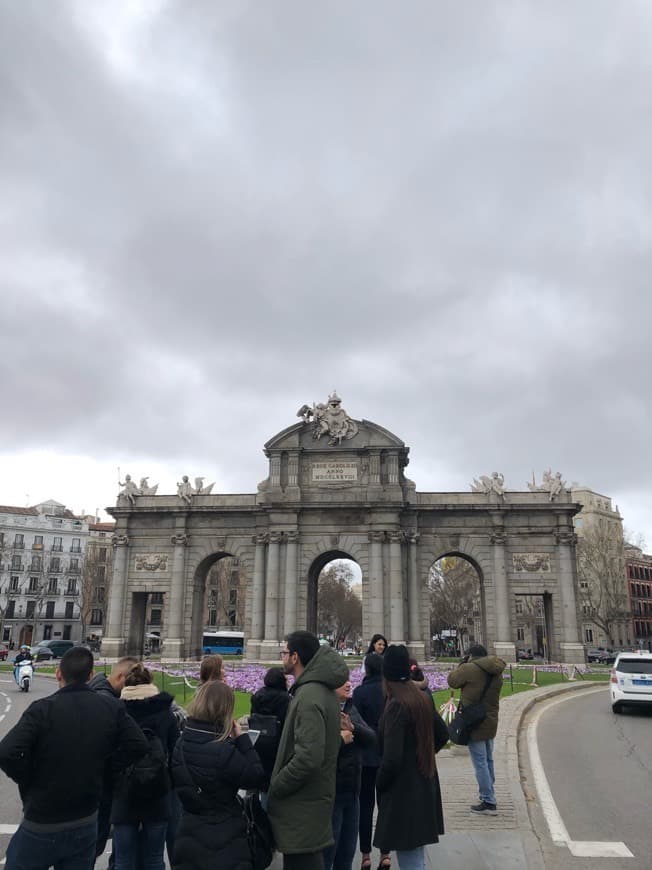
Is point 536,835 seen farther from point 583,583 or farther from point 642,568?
point 642,568

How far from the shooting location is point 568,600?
38.1m

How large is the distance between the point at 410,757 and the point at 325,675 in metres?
1.45

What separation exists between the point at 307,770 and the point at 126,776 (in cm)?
202

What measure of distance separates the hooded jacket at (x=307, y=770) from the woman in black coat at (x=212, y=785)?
0.86 feet

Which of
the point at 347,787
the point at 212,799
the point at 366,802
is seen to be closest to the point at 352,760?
the point at 347,787

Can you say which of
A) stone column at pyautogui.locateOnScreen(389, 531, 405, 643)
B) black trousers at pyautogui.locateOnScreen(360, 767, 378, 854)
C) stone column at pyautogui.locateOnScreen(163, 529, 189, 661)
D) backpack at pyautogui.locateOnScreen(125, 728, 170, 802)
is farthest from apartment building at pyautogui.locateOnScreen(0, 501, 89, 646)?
backpack at pyautogui.locateOnScreen(125, 728, 170, 802)

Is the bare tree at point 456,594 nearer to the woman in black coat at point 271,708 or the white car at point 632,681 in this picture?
the white car at point 632,681

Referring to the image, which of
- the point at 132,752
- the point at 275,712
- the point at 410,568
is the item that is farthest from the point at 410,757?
the point at 410,568

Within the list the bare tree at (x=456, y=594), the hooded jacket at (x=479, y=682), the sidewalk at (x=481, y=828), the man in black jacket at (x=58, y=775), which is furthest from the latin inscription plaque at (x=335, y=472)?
the bare tree at (x=456, y=594)

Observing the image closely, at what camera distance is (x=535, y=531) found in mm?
39188

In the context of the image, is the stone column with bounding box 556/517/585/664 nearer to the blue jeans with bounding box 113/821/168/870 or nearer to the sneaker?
the sneaker

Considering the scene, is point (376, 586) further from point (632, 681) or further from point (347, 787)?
point (347, 787)

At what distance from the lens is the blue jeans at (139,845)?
611 cm

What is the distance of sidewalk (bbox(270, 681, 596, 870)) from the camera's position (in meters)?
7.41
